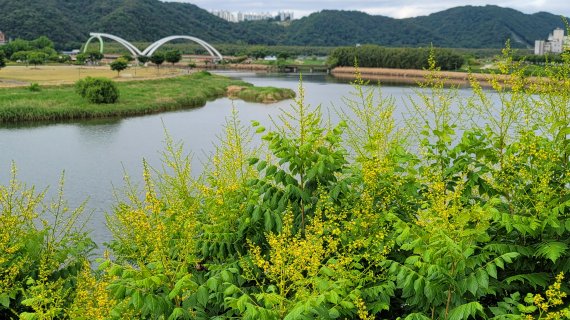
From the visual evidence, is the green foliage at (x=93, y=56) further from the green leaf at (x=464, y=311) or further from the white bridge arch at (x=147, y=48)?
the green leaf at (x=464, y=311)

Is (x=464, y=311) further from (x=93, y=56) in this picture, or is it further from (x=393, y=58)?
(x=93, y=56)

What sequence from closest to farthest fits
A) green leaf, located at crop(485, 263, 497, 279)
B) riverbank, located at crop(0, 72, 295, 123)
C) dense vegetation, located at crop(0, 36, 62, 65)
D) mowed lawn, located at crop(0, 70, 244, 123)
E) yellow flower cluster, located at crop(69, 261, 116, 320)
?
green leaf, located at crop(485, 263, 497, 279)
yellow flower cluster, located at crop(69, 261, 116, 320)
mowed lawn, located at crop(0, 70, 244, 123)
riverbank, located at crop(0, 72, 295, 123)
dense vegetation, located at crop(0, 36, 62, 65)

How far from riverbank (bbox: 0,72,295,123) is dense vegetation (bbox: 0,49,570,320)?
123 ft

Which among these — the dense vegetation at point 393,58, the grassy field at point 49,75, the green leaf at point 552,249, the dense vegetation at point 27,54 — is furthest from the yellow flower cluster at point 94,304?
the dense vegetation at point 393,58

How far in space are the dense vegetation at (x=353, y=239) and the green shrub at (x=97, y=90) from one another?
40.9m

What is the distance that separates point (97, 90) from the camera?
45781 millimetres

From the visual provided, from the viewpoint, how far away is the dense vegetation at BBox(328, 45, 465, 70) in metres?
96.4

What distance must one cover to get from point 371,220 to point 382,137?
1.21m

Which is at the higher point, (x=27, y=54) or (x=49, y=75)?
(x=27, y=54)

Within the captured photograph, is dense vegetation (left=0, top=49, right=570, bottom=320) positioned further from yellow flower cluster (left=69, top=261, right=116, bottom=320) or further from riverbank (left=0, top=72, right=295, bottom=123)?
riverbank (left=0, top=72, right=295, bottom=123)

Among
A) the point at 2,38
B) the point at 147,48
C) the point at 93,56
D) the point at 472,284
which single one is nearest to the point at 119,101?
the point at 472,284

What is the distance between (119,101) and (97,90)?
226 centimetres

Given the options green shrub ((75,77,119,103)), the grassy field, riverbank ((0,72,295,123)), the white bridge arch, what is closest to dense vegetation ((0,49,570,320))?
riverbank ((0,72,295,123))

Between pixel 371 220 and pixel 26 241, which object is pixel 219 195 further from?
pixel 26 241
